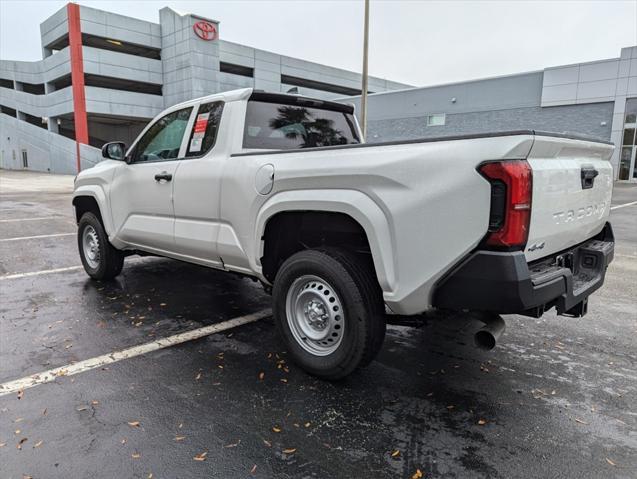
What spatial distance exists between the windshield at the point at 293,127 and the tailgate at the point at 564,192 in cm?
229

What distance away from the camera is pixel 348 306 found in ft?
9.89

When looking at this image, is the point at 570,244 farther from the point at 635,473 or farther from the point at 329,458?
the point at 329,458

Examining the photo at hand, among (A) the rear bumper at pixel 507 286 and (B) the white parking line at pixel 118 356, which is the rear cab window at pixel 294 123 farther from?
(A) the rear bumper at pixel 507 286

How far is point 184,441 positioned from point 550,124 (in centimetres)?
3293

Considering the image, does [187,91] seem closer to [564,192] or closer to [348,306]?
[348,306]

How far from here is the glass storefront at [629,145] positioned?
27.0 m

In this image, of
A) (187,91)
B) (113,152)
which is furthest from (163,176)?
(187,91)

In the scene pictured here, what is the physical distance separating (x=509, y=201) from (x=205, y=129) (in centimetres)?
286

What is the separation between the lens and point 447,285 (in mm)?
2639

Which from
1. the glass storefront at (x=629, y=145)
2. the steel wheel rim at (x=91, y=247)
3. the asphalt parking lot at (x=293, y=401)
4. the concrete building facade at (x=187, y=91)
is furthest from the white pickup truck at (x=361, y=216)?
the glass storefront at (x=629, y=145)

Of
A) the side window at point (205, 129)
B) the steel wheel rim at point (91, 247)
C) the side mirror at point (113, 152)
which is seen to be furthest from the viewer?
the steel wheel rim at point (91, 247)

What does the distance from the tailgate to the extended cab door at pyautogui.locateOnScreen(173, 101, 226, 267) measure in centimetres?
245

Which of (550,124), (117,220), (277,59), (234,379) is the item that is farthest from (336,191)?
(277,59)

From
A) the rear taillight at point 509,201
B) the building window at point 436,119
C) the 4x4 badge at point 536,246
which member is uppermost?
the building window at point 436,119
